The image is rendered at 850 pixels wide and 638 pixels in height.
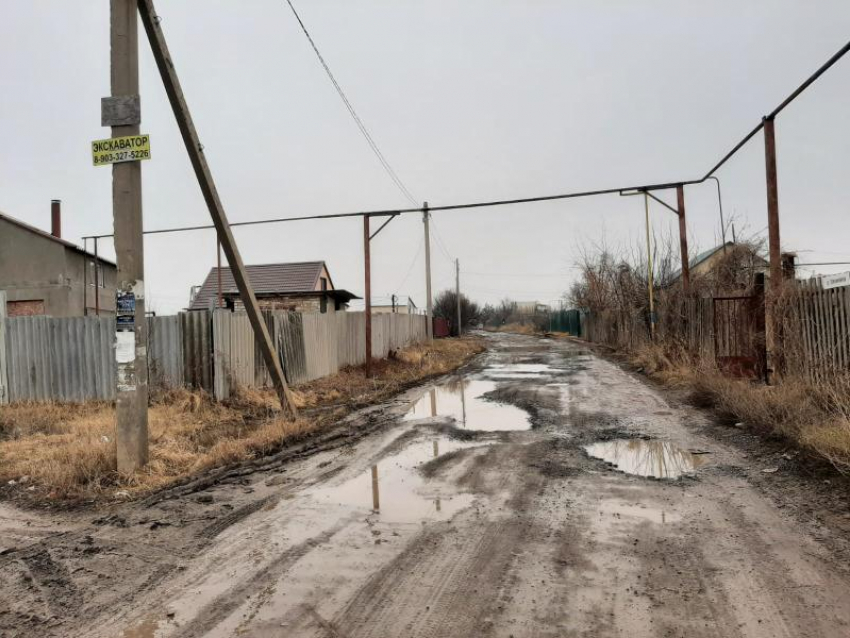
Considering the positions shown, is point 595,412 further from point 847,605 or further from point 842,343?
point 847,605

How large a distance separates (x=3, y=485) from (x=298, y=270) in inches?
1278

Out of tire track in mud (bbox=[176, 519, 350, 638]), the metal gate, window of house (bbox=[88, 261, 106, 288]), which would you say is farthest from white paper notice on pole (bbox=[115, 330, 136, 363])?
window of house (bbox=[88, 261, 106, 288])

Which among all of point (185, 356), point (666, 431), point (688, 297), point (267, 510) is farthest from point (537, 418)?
point (688, 297)

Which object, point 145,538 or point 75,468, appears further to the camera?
point 75,468

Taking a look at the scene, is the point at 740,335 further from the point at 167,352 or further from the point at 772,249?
the point at 167,352

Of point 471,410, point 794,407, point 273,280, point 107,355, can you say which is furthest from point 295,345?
point 273,280

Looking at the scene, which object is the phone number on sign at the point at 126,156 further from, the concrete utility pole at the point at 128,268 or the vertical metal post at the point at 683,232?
the vertical metal post at the point at 683,232

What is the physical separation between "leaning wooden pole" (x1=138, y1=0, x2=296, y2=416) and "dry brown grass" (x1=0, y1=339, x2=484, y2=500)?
1.13 metres

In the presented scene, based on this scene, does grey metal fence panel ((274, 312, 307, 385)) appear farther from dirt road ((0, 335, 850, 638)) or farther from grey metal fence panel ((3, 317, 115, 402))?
dirt road ((0, 335, 850, 638))

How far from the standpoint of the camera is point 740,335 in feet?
41.4

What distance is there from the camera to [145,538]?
445 centimetres

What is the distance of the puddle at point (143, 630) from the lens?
9.81 ft

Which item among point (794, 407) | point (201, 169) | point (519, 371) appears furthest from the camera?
point (519, 371)

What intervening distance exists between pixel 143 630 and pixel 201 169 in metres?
6.17
